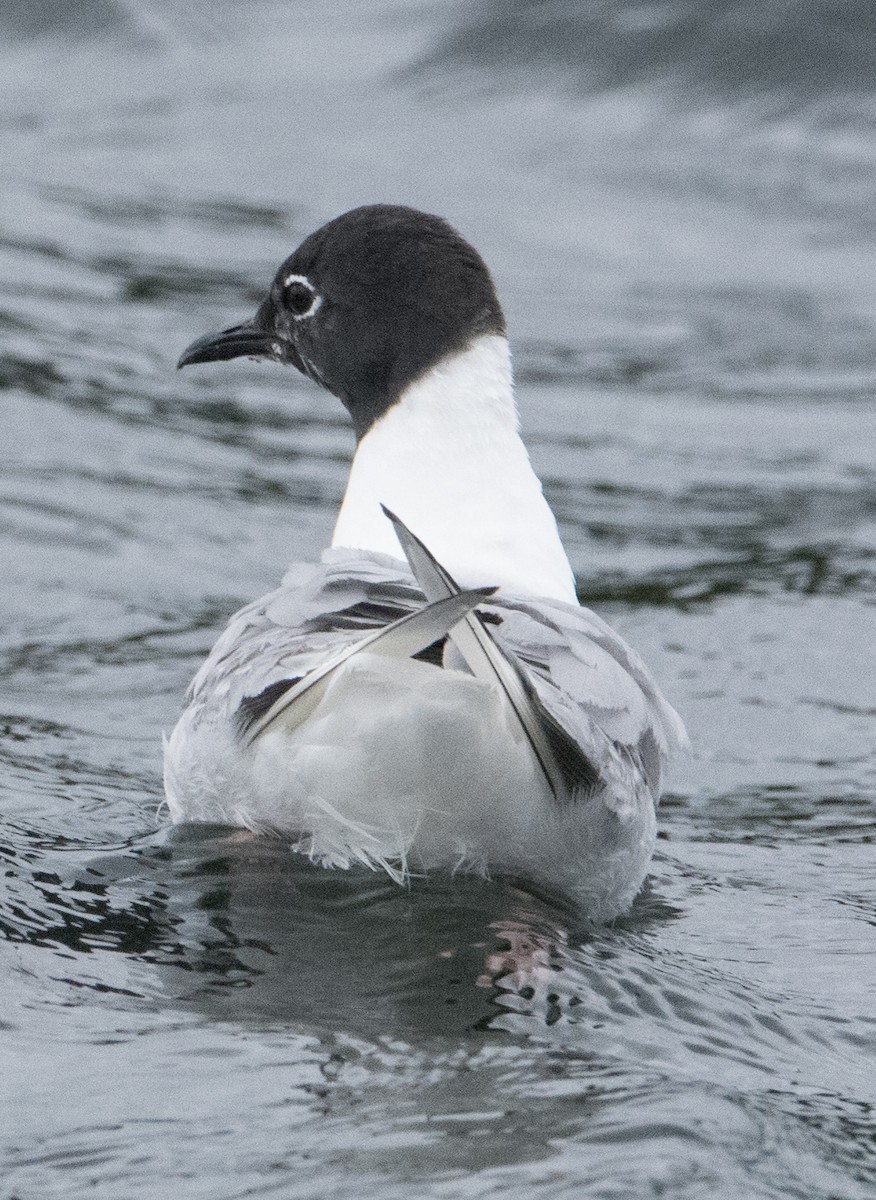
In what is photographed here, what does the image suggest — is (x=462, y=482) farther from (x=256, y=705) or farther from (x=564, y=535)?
(x=564, y=535)

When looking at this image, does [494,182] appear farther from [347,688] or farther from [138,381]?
[347,688]

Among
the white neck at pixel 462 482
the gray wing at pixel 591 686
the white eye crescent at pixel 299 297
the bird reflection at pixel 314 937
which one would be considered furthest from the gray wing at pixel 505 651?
the white eye crescent at pixel 299 297

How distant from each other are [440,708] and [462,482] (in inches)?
65.5

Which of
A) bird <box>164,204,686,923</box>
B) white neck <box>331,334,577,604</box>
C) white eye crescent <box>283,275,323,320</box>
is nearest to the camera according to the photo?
bird <box>164,204,686,923</box>

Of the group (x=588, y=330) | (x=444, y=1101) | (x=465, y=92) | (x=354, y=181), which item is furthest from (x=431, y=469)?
(x=465, y=92)

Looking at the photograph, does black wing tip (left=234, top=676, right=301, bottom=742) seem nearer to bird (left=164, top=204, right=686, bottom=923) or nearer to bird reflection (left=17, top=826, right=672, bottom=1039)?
bird (left=164, top=204, right=686, bottom=923)

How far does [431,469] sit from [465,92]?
1057 cm

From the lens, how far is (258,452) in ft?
A: 32.1

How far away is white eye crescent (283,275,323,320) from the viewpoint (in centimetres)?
580

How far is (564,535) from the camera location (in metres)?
8.81

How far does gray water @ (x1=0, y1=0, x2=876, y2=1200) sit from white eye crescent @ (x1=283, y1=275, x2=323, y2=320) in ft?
4.72

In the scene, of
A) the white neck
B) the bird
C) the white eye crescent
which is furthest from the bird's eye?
the bird

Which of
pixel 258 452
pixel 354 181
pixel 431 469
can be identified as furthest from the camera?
pixel 354 181

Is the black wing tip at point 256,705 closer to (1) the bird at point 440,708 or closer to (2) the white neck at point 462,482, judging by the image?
(1) the bird at point 440,708
